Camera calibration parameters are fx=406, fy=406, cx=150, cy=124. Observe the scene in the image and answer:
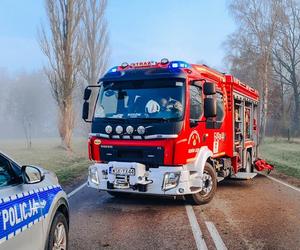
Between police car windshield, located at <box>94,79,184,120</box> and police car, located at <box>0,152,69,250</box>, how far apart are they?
382 cm

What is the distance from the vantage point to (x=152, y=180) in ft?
26.2

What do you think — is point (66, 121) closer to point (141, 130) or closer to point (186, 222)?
point (141, 130)

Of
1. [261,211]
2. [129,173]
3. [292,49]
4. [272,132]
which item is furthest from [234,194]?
[292,49]

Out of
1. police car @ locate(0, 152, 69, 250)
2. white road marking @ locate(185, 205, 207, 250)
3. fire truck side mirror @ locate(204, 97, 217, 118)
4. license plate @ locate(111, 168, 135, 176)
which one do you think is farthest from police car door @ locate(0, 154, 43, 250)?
fire truck side mirror @ locate(204, 97, 217, 118)

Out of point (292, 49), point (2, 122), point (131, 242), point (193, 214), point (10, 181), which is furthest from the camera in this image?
point (2, 122)

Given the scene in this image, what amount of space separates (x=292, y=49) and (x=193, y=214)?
49018mm

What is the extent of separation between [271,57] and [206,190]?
118 ft

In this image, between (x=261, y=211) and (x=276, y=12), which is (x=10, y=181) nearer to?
(x=261, y=211)

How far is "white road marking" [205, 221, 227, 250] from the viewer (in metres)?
5.70

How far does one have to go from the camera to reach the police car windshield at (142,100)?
26.9 feet

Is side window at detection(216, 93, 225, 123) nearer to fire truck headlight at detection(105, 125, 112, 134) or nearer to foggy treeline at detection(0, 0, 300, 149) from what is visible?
fire truck headlight at detection(105, 125, 112, 134)

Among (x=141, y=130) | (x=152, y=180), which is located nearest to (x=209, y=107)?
(x=141, y=130)

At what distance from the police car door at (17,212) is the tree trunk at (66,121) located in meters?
25.1

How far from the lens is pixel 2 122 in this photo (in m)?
105
